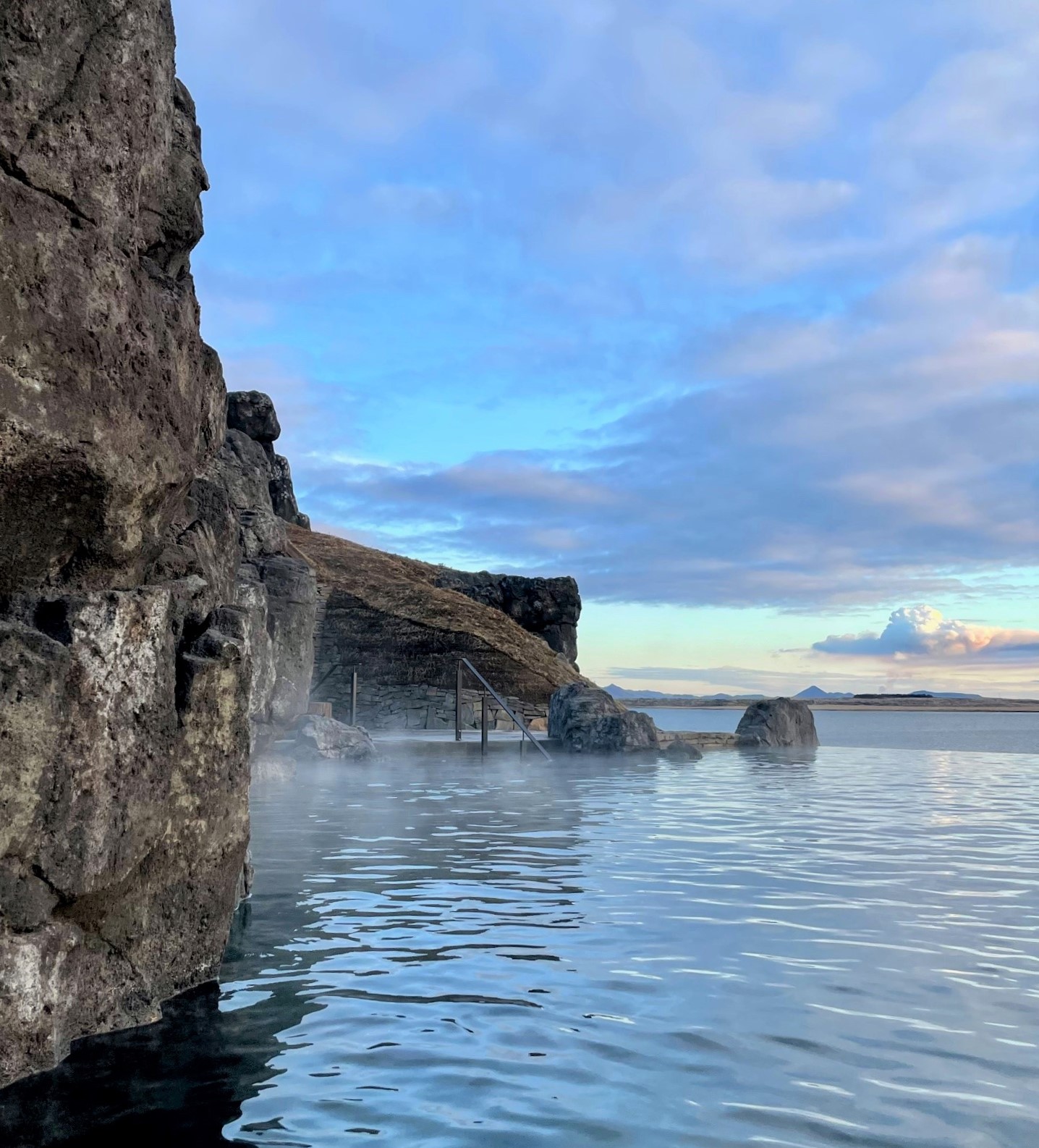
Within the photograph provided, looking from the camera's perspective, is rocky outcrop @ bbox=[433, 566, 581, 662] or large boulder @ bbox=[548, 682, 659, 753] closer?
large boulder @ bbox=[548, 682, 659, 753]

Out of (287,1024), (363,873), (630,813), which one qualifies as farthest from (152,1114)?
(630,813)

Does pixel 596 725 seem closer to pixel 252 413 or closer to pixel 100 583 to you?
pixel 252 413

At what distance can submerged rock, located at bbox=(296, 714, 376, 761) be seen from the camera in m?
24.6

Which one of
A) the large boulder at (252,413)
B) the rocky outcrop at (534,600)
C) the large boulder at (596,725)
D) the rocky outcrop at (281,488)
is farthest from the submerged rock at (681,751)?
the rocky outcrop at (534,600)

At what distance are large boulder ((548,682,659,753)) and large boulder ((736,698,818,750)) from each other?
5942 mm

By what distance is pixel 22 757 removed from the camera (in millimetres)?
4887

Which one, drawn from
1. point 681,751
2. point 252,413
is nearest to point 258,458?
point 252,413

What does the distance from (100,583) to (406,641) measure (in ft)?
124

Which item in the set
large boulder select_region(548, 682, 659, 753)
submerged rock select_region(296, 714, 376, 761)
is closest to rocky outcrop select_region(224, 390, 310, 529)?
submerged rock select_region(296, 714, 376, 761)

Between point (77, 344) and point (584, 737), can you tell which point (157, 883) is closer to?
point (77, 344)

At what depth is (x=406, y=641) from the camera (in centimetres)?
4350

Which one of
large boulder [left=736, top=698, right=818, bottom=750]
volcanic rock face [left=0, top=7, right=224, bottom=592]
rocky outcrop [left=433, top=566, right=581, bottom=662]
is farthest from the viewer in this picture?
rocky outcrop [left=433, top=566, right=581, bottom=662]

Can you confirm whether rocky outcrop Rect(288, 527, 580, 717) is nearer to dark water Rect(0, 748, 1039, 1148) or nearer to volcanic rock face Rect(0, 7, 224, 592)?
dark water Rect(0, 748, 1039, 1148)

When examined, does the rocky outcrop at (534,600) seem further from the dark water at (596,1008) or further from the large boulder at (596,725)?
the dark water at (596,1008)
